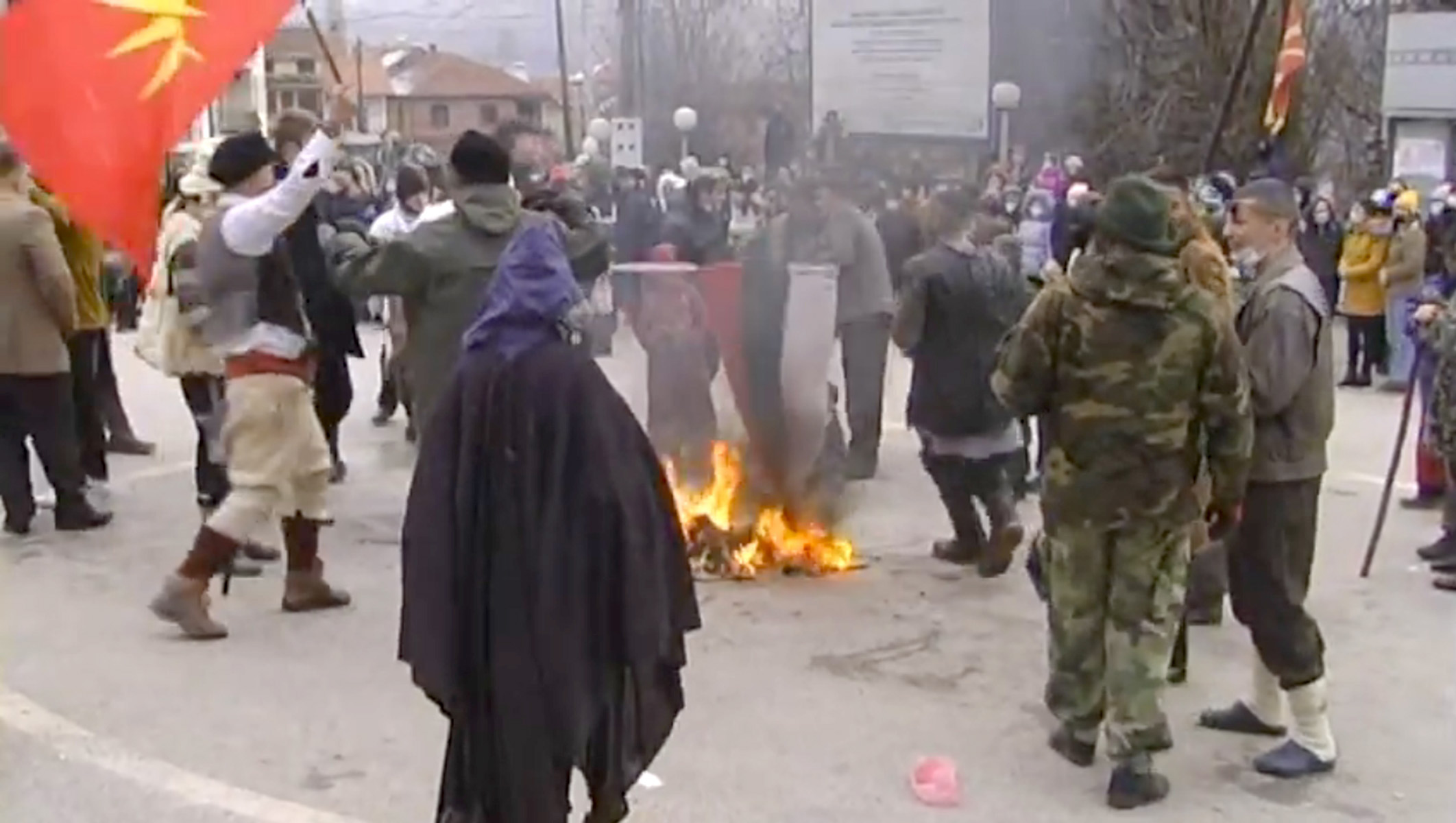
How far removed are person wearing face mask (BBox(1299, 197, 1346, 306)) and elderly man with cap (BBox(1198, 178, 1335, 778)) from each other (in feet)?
32.8

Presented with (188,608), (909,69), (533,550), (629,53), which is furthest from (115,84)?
(629,53)

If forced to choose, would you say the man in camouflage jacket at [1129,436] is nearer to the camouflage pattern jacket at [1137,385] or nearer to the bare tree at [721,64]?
the camouflage pattern jacket at [1137,385]

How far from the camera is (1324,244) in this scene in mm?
15117

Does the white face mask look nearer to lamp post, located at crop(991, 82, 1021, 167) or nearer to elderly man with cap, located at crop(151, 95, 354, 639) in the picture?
elderly man with cap, located at crop(151, 95, 354, 639)

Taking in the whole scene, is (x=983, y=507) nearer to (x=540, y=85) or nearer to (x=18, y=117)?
(x=18, y=117)

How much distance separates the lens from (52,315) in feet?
26.9

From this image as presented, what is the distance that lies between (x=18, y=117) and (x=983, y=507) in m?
4.28

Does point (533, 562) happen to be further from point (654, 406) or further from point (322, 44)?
point (322, 44)

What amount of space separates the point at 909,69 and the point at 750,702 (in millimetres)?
9670

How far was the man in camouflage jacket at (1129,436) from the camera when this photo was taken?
193 inches

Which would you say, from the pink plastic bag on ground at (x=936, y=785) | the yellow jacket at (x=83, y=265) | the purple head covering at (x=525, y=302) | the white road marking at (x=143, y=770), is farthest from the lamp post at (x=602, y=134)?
the purple head covering at (x=525, y=302)

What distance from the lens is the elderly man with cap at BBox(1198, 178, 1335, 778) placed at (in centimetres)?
513

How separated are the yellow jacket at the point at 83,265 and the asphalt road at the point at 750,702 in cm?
132

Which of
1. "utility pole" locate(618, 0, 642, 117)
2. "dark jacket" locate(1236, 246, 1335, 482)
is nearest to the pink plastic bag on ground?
"dark jacket" locate(1236, 246, 1335, 482)
